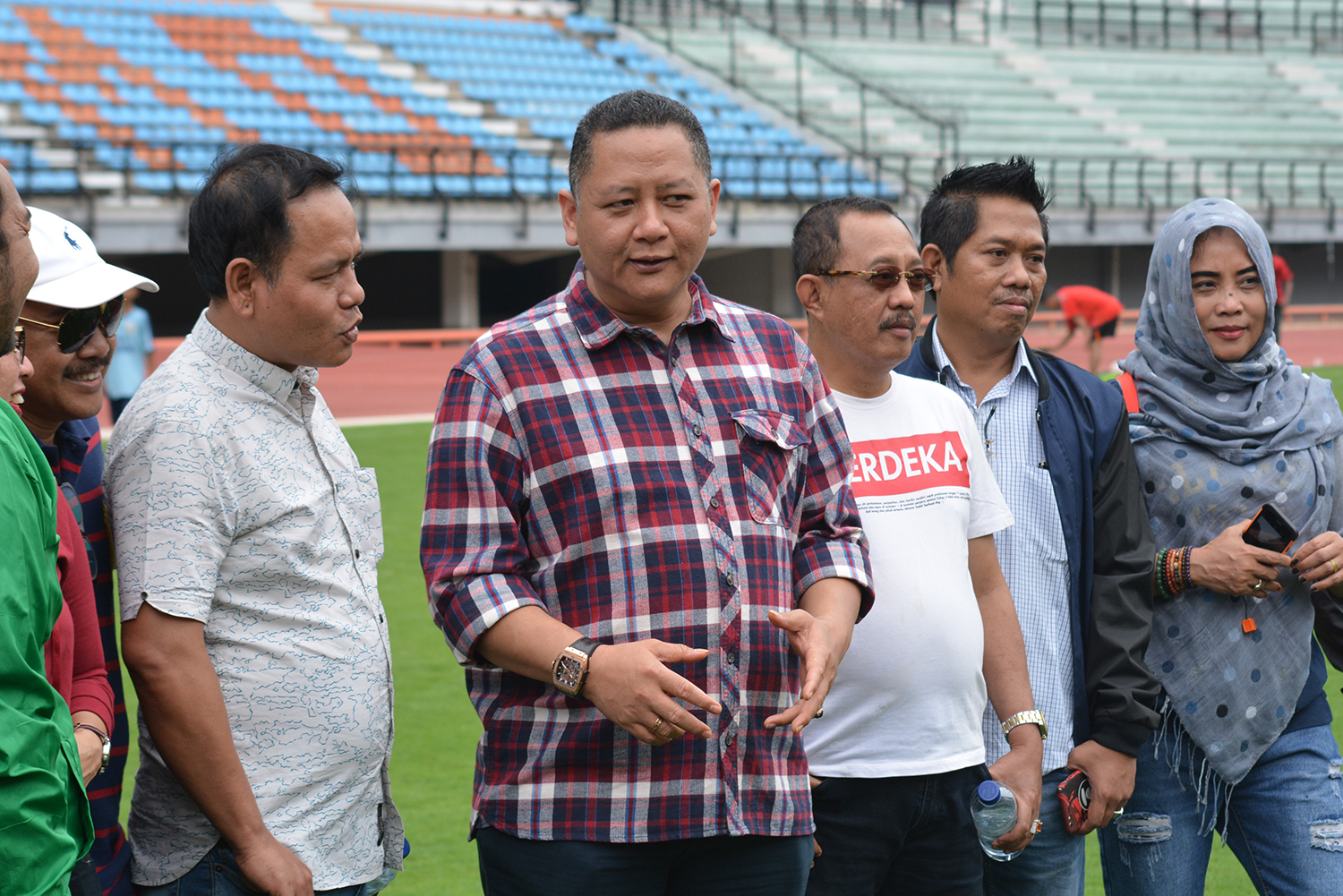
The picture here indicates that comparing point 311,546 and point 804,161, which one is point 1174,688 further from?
point 804,161

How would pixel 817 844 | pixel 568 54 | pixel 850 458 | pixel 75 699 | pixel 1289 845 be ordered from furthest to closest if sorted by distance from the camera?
pixel 568 54 < pixel 1289 845 < pixel 817 844 < pixel 850 458 < pixel 75 699

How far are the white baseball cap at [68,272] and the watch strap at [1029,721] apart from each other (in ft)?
5.96

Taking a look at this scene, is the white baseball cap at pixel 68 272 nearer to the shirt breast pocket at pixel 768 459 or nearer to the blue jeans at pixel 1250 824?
the shirt breast pocket at pixel 768 459

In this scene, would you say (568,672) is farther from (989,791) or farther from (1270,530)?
(1270,530)

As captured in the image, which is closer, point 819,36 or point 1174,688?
point 1174,688

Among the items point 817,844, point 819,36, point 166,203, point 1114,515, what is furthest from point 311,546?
point 819,36

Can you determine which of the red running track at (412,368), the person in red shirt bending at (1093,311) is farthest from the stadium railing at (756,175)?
the person in red shirt bending at (1093,311)

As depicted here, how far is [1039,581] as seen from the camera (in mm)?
2650

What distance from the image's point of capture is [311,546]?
6.82 feet

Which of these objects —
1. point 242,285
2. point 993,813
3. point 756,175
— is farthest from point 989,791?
point 756,175

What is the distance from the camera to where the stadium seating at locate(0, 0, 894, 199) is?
18766mm

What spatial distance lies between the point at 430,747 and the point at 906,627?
9.80ft

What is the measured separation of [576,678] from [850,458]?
706mm

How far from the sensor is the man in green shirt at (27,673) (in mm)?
1409
